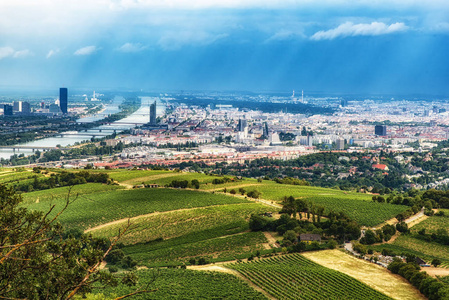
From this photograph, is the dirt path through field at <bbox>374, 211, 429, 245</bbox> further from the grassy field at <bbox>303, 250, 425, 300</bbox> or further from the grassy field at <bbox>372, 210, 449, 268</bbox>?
the grassy field at <bbox>303, 250, 425, 300</bbox>

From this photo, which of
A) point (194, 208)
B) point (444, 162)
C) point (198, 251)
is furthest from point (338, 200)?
point (444, 162)

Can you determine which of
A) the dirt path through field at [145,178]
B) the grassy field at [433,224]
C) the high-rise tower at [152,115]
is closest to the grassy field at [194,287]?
the grassy field at [433,224]

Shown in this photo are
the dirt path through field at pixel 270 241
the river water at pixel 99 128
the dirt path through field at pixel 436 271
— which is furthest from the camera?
the river water at pixel 99 128

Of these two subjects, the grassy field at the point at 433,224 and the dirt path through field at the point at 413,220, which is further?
the grassy field at the point at 433,224

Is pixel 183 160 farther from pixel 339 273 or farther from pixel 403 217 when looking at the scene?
pixel 339 273

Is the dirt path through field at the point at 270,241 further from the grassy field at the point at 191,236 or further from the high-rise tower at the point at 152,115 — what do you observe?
the high-rise tower at the point at 152,115

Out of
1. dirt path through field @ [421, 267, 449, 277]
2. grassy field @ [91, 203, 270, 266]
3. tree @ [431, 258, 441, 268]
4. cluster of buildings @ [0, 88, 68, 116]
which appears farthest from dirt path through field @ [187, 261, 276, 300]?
cluster of buildings @ [0, 88, 68, 116]

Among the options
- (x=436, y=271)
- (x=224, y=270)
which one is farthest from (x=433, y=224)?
(x=224, y=270)
